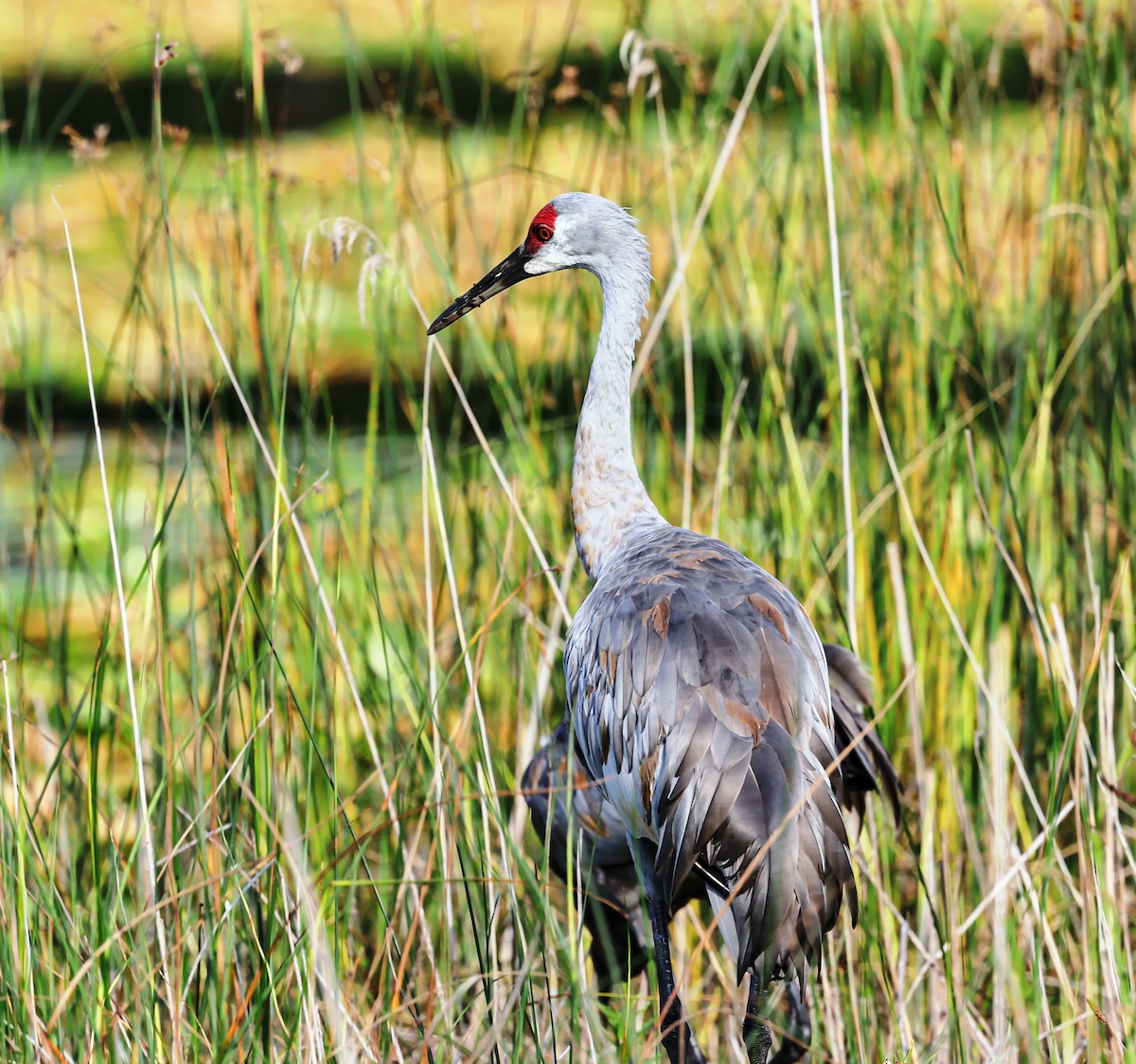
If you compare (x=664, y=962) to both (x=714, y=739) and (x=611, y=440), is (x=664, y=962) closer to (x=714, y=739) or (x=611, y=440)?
(x=714, y=739)

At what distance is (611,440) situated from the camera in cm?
252

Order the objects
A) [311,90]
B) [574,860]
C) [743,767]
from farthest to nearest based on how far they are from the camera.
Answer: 1. [311,90]
2. [574,860]
3. [743,767]

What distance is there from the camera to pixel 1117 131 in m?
2.92

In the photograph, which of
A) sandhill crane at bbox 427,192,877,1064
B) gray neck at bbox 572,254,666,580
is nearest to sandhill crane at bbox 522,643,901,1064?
sandhill crane at bbox 427,192,877,1064

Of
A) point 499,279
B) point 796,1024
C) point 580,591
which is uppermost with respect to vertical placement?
point 499,279

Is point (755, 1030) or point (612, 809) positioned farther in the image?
point (612, 809)

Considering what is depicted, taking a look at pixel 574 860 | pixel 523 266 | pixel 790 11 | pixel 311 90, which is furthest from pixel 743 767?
pixel 311 90

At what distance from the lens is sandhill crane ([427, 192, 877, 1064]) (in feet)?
6.33

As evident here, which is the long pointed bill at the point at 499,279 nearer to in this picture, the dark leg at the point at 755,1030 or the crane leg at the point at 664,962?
the crane leg at the point at 664,962

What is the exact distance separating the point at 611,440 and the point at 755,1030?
1119mm

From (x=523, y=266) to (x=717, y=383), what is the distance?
278 cm

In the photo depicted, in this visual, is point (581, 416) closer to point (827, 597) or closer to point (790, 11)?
point (827, 597)

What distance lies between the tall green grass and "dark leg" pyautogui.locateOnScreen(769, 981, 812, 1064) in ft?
0.29

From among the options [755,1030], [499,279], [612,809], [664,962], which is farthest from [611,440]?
[755,1030]
